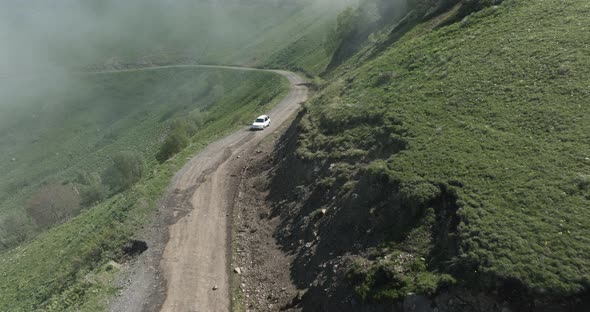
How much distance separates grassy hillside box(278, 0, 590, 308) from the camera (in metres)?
13.8

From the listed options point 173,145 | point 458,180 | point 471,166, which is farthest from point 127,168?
point 471,166

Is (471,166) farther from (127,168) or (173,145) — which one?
(127,168)

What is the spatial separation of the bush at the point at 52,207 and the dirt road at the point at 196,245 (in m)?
34.9

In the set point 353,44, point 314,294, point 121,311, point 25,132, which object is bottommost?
point 353,44

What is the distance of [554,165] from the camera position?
16516 mm

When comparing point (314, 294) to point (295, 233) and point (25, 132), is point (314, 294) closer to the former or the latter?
point (295, 233)

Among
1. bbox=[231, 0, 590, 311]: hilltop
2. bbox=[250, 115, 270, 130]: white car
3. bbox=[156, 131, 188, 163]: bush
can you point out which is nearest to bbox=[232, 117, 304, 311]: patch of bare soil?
bbox=[231, 0, 590, 311]: hilltop

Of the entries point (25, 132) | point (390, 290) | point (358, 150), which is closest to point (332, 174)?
point (358, 150)

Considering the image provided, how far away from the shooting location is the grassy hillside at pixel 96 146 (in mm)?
27438

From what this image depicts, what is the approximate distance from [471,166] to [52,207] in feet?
221

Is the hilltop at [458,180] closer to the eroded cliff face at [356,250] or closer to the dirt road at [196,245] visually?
the eroded cliff face at [356,250]

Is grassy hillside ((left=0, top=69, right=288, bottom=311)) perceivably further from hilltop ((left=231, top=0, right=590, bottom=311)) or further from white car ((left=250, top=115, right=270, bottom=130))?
hilltop ((left=231, top=0, right=590, bottom=311))

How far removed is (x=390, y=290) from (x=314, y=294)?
14.6 ft

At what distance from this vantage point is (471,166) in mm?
18125
